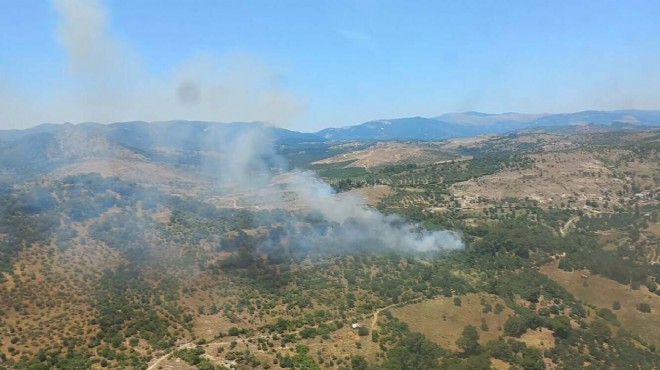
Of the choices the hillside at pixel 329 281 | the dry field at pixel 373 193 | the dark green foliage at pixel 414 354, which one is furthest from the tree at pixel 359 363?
the dry field at pixel 373 193

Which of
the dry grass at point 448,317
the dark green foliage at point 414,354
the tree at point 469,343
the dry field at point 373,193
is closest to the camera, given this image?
the dark green foliage at point 414,354

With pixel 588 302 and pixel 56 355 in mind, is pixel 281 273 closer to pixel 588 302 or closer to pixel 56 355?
pixel 56 355

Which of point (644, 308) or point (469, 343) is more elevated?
point (469, 343)

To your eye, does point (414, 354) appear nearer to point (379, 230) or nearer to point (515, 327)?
point (515, 327)

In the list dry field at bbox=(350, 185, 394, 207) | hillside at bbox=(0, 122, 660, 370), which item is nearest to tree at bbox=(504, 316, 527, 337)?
hillside at bbox=(0, 122, 660, 370)


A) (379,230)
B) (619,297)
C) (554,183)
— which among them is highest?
(554,183)

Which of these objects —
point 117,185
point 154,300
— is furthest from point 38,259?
point 117,185

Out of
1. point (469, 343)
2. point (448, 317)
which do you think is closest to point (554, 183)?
point (448, 317)

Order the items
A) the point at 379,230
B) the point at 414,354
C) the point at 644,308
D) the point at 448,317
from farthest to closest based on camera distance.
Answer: the point at 379,230, the point at 644,308, the point at 448,317, the point at 414,354

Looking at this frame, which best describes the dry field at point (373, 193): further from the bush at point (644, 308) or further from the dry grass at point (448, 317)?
the bush at point (644, 308)
